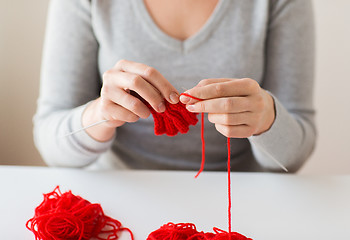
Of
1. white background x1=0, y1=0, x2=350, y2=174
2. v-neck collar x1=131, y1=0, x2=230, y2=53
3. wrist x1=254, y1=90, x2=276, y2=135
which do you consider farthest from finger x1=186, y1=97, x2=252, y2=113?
white background x1=0, y1=0, x2=350, y2=174

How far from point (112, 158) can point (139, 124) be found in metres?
0.16

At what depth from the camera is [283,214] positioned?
0.73m

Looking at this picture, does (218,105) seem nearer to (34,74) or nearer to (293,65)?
(293,65)

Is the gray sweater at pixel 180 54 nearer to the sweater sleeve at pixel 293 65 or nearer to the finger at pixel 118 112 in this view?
the sweater sleeve at pixel 293 65

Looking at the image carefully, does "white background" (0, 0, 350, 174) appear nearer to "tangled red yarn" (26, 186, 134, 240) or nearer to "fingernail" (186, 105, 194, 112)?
"tangled red yarn" (26, 186, 134, 240)

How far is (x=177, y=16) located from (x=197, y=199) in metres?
0.45

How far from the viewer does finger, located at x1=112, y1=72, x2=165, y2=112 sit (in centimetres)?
66

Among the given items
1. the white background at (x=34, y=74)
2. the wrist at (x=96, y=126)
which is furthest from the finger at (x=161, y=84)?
the white background at (x=34, y=74)

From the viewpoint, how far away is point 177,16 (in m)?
0.94

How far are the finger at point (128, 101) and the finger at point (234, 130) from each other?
5.4 inches

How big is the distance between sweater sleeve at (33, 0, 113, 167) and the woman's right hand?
21 cm

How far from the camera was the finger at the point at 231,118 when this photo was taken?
67 cm

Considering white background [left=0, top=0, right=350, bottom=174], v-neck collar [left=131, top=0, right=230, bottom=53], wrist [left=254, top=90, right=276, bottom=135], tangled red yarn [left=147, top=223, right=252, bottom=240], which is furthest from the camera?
white background [left=0, top=0, right=350, bottom=174]

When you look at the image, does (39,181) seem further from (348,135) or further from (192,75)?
(348,135)
